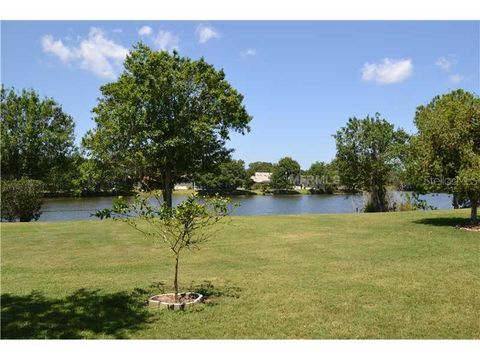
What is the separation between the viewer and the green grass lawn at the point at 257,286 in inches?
264

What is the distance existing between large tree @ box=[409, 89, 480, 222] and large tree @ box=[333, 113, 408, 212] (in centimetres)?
1998

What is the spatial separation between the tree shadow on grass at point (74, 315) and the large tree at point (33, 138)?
27786 mm

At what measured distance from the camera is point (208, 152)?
3016cm

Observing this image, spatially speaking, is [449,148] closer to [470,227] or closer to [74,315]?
[470,227]

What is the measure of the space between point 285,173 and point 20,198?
8403 cm

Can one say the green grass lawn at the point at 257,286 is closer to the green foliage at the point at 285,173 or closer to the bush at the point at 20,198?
the bush at the point at 20,198

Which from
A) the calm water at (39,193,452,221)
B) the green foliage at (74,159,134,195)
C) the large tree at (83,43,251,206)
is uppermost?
the large tree at (83,43,251,206)

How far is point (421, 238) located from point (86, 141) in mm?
22470

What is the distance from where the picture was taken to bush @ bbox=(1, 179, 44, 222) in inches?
1090

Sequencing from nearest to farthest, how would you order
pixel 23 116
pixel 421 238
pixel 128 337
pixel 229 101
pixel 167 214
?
1. pixel 128 337
2. pixel 167 214
3. pixel 421 238
4. pixel 229 101
5. pixel 23 116

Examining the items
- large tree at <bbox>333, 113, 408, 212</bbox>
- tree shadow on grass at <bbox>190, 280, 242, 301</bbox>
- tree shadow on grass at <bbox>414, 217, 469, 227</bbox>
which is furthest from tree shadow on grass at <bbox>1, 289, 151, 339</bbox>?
large tree at <bbox>333, 113, 408, 212</bbox>

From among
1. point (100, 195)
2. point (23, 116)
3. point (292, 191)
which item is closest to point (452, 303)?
point (23, 116)

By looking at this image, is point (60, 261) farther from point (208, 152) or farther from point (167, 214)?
point (208, 152)

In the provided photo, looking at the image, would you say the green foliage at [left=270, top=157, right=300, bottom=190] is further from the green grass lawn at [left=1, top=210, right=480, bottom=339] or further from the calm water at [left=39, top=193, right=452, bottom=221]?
the green grass lawn at [left=1, top=210, right=480, bottom=339]
